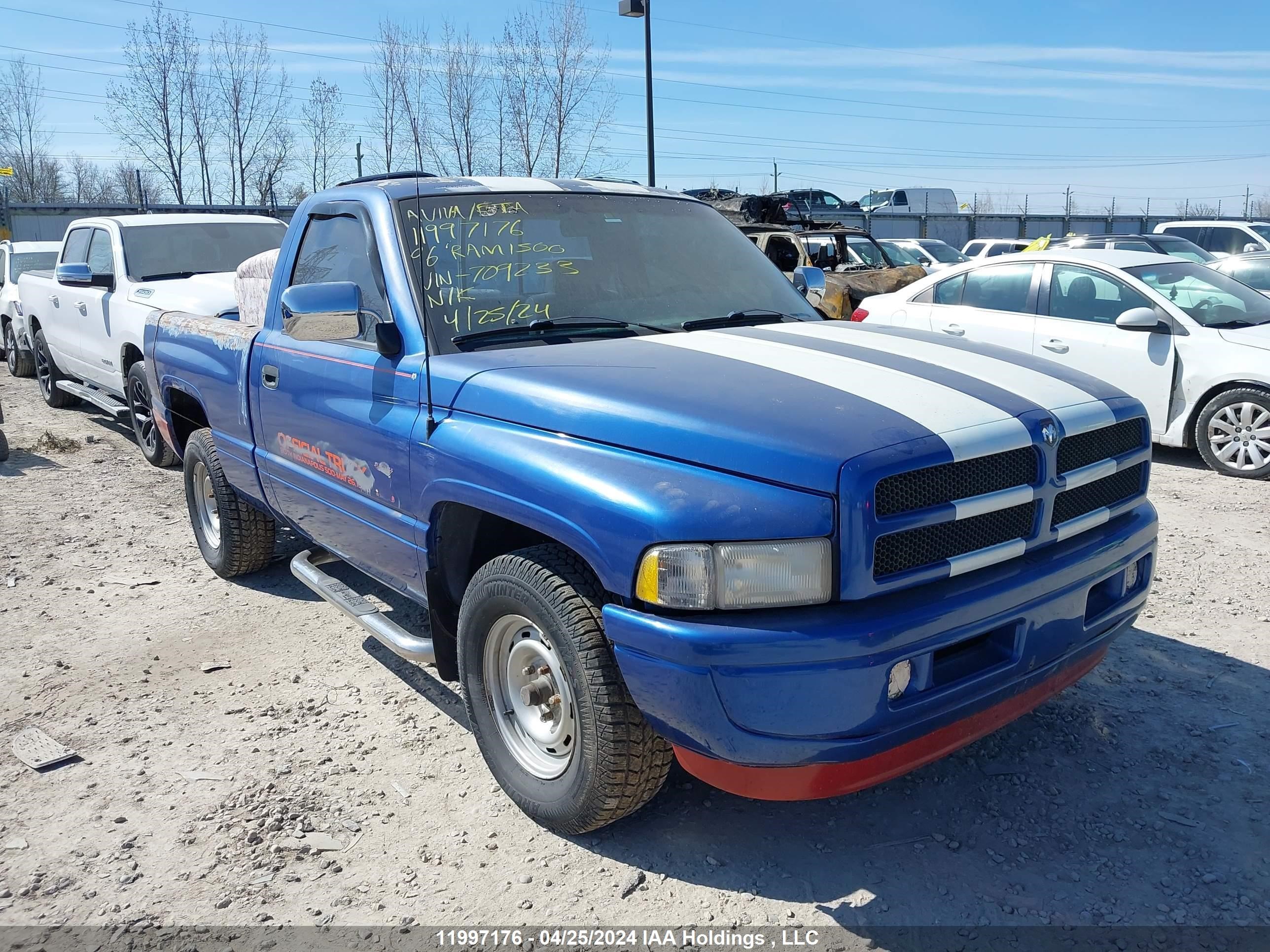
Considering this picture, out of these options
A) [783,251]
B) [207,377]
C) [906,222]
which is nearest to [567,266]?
[207,377]

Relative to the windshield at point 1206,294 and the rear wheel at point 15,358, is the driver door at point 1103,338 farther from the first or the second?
the rear wheel at point 15,358

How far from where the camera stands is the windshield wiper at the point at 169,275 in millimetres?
8195

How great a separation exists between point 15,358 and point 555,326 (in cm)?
1293

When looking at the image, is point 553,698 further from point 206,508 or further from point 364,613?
point 206,508

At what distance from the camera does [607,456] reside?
2553 mm

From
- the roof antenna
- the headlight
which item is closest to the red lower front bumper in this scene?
the headlight

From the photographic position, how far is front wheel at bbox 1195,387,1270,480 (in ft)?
22.6

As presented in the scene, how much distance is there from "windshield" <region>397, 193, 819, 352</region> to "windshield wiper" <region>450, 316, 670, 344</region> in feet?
0.05

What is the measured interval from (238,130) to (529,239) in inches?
1427

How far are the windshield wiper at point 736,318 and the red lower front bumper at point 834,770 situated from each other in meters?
1.60

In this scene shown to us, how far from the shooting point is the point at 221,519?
5188 mm

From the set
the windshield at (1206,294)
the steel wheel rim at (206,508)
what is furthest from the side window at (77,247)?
the windshield at (1206,294)

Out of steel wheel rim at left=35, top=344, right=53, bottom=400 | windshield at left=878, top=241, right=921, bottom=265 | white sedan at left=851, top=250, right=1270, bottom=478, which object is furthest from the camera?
windshield at left=878, top=241, right=921, bottom=265

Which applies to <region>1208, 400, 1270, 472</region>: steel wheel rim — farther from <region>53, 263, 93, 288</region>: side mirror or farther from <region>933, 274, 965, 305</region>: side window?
<region>53, 263, 93, 288</region>: side mirror
